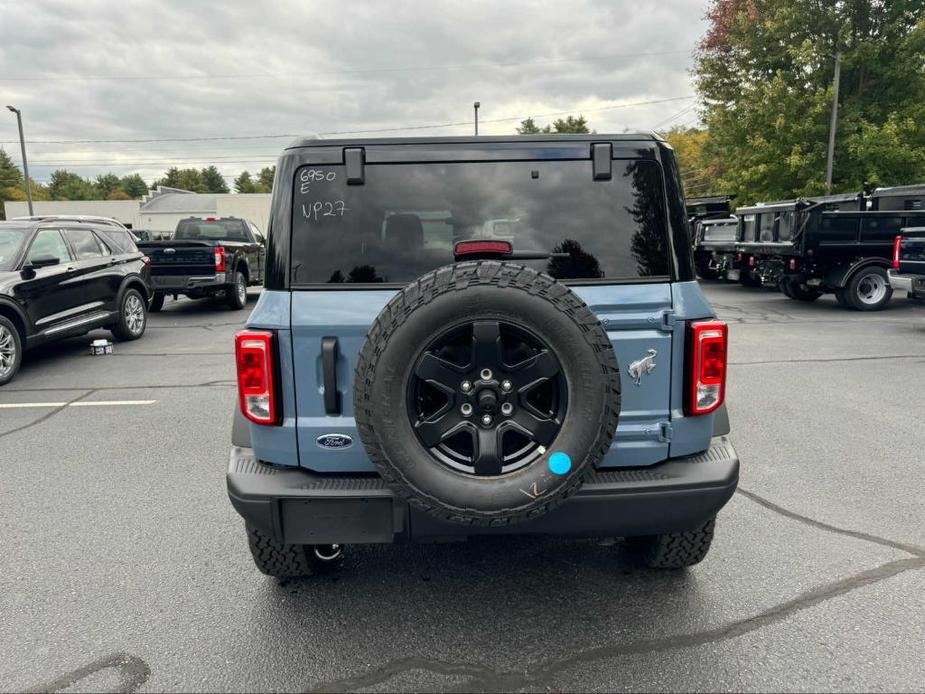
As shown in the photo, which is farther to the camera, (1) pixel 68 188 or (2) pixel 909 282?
(1) pixel 68 188

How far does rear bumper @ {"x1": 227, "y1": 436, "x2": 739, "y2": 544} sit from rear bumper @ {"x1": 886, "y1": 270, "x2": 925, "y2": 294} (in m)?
9.19

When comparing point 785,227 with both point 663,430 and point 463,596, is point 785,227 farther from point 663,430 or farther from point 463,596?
point 463,596

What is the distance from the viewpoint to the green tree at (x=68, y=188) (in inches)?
4727

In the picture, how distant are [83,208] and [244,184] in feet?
228

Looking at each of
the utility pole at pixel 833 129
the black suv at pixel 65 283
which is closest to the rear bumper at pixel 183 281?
the black suv at pixel 65 283

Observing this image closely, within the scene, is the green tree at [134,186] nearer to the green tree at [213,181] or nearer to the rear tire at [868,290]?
the green tree at [213,181]

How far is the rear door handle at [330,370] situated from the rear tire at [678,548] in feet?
5.21

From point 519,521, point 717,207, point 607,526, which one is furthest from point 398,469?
point 717,207

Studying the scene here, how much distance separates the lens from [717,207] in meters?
19.5

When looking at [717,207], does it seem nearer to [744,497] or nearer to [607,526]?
[744,497]

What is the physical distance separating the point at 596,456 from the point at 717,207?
1888 cm

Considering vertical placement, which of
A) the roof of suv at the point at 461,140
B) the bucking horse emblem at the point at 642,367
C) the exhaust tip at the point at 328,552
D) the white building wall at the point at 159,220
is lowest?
the exhaust tip at the point at 328,552

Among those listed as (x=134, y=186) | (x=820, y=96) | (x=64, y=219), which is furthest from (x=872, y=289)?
(x=134, y=186)

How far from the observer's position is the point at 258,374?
2.64 meters
